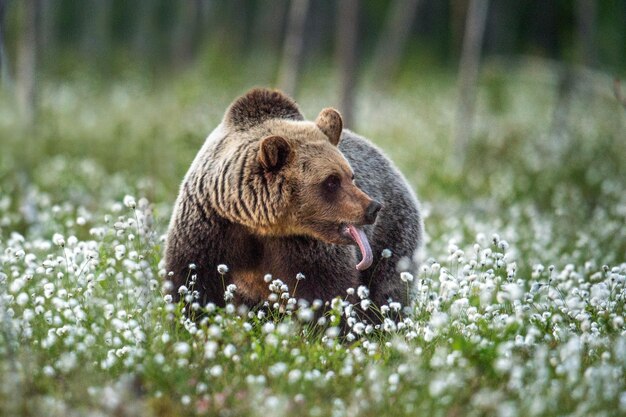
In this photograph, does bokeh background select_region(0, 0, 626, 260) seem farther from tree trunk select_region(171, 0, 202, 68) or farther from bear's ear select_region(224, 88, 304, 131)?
tree trunk select_region(171, 0, 202, 68)

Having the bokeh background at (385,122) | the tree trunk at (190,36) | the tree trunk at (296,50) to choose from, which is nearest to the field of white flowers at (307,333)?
the bokeh background at (385,122)

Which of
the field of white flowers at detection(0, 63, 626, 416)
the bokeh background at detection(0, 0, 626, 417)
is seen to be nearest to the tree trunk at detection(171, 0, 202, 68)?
the bokeh background at detection(0, 0, 626, 417)

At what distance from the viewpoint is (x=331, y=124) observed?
233 inches

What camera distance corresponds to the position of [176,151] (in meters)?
12.9

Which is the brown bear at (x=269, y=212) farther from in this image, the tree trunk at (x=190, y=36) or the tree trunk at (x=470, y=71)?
the tree trunk at (x=190, y=36)

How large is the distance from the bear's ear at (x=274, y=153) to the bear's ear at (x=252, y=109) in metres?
0.59

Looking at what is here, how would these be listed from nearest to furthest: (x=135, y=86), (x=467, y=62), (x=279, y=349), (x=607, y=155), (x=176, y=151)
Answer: (x=279, y=349) → (x=176, y=151) → (x=607, y=155) → (x=467, y=62) → (x=135, y=86)

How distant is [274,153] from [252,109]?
765 millimetres

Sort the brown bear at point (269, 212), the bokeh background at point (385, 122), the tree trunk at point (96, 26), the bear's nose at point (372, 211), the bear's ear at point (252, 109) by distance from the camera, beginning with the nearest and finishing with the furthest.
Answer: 1. the bear's nose at point (372, 211)
2. the brown bear at point (269, 212)
3. the bear's ear at point (252, 109)
4. the bokeh background at point (385, 122)
5. the tree trunk at point (96, 26)

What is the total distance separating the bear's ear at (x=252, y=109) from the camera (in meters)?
6.08

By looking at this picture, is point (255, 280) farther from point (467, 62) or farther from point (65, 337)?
point (467, 62)

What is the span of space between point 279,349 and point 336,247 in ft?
4.23

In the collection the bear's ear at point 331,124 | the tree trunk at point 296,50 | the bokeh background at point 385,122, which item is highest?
the bear's ear at point 331,124

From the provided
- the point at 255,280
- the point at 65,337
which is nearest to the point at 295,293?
the point at 255,280
